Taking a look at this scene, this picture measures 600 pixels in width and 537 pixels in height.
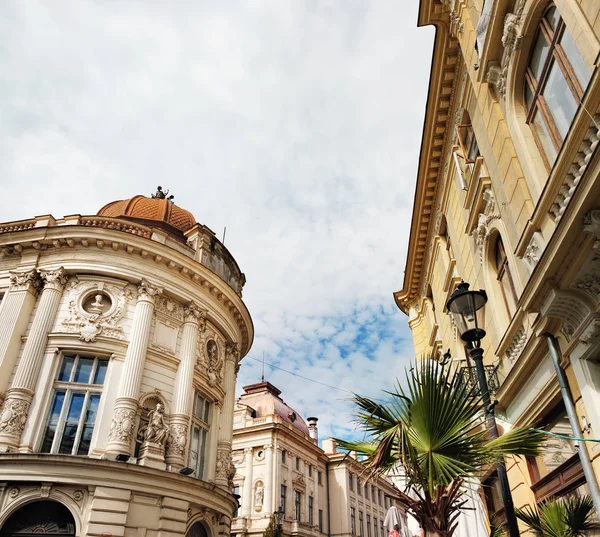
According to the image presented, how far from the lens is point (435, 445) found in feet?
17.4

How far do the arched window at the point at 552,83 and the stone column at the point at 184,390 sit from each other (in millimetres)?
15667

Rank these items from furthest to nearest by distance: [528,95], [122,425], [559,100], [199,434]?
[199,434] < [122,425] < [528,95] < [559,100]

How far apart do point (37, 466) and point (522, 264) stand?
49.6 ft

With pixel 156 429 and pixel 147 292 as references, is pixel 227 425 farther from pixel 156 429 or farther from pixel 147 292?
pixel 147 292

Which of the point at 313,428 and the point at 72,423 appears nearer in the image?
the point at 72,423

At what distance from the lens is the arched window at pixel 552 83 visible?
24.7 ft

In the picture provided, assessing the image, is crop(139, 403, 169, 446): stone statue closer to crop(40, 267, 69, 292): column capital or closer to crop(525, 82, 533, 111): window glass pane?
crop(40, 267, 69, 292): column capital

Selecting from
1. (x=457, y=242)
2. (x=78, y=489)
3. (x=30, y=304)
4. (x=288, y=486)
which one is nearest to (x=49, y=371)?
(x=30, y=304)

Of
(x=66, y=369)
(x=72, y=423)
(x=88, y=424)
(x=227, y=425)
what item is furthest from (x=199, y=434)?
(x=66, y=369)

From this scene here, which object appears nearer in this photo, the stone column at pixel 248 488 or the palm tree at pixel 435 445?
the palm tree at pixel 435 445

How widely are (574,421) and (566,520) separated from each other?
1.37 meters

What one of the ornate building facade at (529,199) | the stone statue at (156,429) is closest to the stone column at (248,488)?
the stone statue at (156,429)

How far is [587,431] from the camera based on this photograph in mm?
7141

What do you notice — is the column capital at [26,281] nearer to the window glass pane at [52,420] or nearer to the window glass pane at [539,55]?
the window glass pane at [52,420]
